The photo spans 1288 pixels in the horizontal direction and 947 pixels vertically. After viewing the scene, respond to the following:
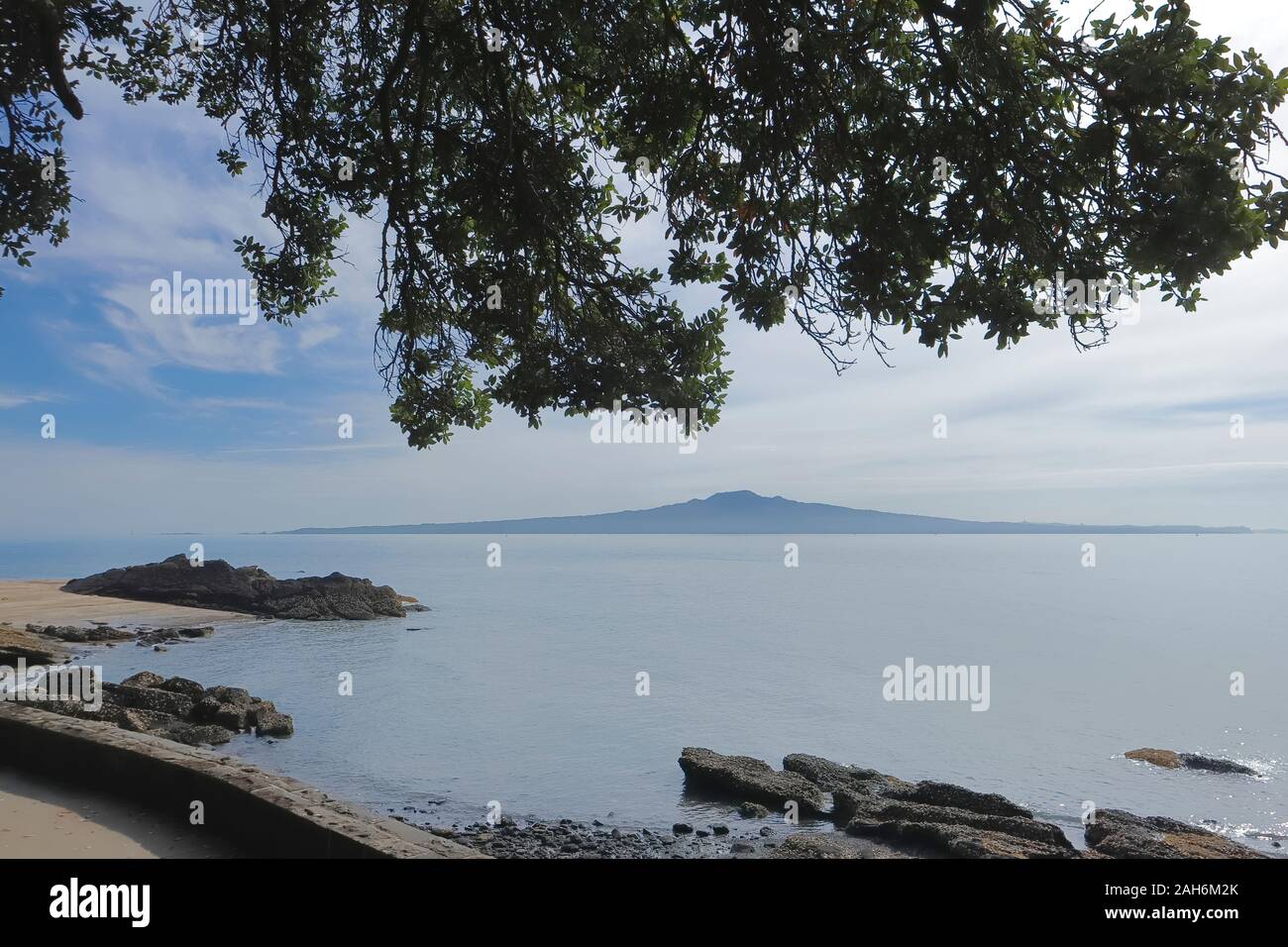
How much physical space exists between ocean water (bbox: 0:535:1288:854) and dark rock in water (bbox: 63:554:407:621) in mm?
2144

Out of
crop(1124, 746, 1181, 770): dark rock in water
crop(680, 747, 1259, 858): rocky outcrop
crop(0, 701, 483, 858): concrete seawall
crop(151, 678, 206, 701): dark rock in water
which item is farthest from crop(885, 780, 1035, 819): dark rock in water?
crop(151, 678, 206, 701): dark rock in water

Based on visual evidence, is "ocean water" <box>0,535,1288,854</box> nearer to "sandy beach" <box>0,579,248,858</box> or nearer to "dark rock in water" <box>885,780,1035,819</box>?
"dark rock in water" <box>885,780,1035,819</box>

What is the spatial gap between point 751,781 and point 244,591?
36537mm

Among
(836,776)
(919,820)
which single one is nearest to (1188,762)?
(836,776)

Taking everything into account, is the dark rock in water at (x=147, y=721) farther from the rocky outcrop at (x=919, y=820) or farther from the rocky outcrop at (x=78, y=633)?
the rocky outcrop at (x=78, y=633)

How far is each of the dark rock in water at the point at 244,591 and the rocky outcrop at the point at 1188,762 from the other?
115ft

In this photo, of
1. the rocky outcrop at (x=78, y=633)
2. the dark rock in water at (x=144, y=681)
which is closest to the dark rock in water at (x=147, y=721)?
the dark rock in water at (x=144, y=681)

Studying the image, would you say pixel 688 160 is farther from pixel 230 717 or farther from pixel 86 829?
pixel 230 717

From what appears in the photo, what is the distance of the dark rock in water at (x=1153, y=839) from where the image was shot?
472 inches

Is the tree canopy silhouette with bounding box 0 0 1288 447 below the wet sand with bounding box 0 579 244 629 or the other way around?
the other way around

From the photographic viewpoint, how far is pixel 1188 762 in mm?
20391

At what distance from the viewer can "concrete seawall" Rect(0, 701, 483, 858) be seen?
5812 millimetres
